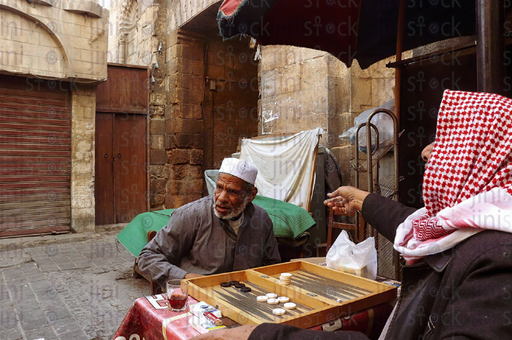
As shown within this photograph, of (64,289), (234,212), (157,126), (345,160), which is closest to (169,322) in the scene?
(234,212)

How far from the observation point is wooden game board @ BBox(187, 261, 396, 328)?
5.24 ft

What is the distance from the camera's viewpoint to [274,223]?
488 cm

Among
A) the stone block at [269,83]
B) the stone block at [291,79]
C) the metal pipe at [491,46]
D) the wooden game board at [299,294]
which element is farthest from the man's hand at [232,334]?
the stone block at [269,83]

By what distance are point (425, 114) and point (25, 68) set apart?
7.87 metres

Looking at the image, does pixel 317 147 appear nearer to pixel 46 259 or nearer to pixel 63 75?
pixel 46 259

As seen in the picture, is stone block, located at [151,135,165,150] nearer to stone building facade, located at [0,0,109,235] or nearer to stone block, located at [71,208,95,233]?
stone building facade, located at [0,0,109,235]

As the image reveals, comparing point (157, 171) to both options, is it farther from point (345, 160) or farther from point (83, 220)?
point (345, 160)

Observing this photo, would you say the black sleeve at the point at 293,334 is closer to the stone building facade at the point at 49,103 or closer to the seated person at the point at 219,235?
the seated person at the point at 219,235

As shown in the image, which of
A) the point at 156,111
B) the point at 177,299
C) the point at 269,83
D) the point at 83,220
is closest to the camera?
the point at 177,299

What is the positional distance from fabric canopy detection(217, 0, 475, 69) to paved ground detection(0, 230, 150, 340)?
3105mm

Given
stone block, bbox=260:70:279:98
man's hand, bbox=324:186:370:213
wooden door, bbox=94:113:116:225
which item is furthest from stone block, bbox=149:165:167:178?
man's hand, bbox=324:186:370:213

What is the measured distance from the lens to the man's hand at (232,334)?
1.28m

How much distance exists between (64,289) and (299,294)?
4135 mm

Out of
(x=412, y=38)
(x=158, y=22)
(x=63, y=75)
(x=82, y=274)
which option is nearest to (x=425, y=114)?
(x=412, y=38)
